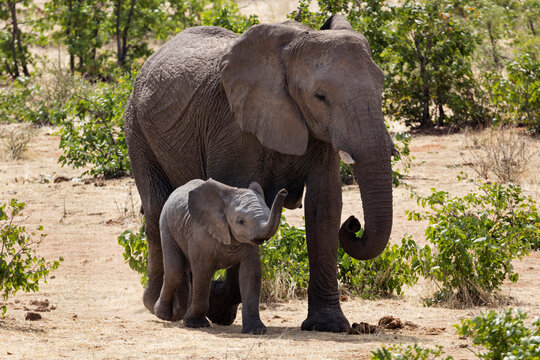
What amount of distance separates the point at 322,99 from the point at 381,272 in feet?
8.57

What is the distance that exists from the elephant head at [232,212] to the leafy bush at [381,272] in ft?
7.65

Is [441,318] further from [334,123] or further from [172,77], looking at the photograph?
[172,77]

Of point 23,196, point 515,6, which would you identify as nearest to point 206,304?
point 23,196

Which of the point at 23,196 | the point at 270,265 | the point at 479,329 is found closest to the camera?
the point at 479,329

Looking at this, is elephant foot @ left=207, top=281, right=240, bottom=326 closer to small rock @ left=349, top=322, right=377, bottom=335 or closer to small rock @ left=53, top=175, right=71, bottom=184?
small rock @ left=349, top=322, right=377, bottom=335

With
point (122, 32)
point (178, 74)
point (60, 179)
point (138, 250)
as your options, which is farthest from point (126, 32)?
point (178, 74)

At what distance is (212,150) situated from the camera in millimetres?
7160

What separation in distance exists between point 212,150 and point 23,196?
6986 mm

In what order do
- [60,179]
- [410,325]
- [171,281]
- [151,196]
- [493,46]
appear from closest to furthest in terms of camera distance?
[410,325] < [171,281] < [151,196] < [60,179] < [493,46]

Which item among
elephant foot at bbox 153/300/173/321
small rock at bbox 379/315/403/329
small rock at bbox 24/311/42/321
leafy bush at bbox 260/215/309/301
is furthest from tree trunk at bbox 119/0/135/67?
small rock at bbox 379/315/403/329

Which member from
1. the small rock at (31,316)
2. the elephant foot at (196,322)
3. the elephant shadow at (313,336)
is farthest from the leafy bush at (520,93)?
the small rock at (31,316)

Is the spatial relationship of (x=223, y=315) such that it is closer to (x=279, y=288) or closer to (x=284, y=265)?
(x=279, y=288)

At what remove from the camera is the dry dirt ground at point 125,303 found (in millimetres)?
5961

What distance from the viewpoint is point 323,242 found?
714 centimetres
